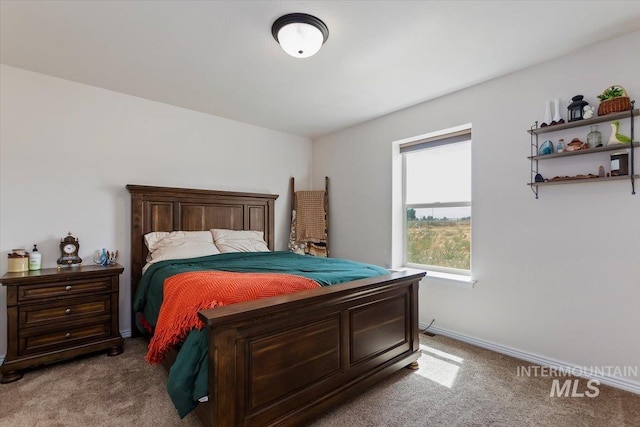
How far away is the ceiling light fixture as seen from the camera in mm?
1883

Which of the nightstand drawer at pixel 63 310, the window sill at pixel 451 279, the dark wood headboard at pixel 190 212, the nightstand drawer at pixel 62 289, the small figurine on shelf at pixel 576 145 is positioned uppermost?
the small figurine on shelf at pixel 576 145

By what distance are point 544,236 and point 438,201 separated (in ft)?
3.59

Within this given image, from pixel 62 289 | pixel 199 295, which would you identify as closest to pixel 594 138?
pixel 199 295

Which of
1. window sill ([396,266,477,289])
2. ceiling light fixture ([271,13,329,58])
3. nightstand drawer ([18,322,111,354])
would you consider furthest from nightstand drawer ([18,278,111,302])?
window sill ([396,266,477,289])

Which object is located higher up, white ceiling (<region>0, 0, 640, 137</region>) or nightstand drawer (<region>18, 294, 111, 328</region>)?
white ceiling (<region>0, 0, 640, 137</region>)

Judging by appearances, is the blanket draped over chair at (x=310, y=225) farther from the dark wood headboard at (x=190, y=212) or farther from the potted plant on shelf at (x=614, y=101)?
the potted plant on shelf at (x=614, y=101)

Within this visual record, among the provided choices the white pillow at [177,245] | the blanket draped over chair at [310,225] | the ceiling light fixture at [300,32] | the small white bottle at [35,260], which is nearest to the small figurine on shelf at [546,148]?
the ceiling light fixture at [300,32]

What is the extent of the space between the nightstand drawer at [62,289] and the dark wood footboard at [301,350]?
160 centimetres

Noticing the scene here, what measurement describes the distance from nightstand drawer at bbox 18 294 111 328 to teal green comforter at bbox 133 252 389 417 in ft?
0.83

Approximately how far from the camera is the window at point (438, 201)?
3.15 m

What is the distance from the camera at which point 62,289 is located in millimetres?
2395

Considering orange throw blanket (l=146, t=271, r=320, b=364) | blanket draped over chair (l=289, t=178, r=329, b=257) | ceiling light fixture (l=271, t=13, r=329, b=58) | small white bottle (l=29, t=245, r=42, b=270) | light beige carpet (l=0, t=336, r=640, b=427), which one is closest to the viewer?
orange throw blanket (l=146, t=271, r=320, b=364)

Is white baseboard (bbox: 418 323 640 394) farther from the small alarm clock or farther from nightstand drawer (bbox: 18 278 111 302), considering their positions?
the small alarm clock

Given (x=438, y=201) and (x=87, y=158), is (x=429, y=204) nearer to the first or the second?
(x=438, y=201)
